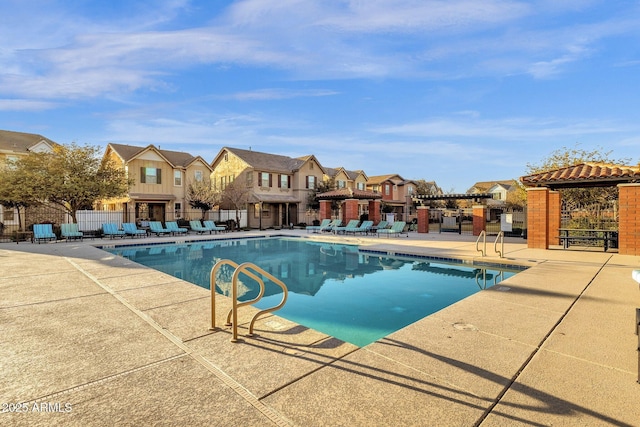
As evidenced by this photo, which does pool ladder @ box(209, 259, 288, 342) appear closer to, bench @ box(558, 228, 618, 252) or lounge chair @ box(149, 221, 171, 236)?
bench @ box(558, 228, 618, 252)

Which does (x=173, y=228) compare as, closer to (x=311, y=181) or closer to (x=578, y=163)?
(x=311, y=181)

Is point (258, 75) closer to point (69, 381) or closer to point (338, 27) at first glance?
point (338, 27)

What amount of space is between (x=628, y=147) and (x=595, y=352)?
21.7m

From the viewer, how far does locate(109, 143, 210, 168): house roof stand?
90.7 ft

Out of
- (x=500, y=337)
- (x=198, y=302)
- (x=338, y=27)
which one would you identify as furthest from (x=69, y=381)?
(x=338, y=27)

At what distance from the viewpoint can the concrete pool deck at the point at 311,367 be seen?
2713mm

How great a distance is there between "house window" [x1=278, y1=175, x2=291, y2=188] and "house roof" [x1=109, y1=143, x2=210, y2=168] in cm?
754

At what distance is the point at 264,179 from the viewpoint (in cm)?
3259

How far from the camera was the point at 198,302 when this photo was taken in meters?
6.09

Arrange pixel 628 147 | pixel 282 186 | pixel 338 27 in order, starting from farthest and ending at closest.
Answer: pixel 282 186
pixel 628 147
pixel 338 27

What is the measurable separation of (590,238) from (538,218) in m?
1.94

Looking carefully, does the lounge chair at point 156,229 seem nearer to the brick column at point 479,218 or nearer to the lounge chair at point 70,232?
the lounge chair at point 70,232

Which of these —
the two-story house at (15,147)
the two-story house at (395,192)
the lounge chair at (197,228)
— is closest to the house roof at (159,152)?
the two-story house at (15,147)

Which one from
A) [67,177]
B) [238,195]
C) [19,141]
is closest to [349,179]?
[238,195]
